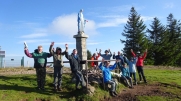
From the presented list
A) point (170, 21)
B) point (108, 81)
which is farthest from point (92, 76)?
point (170, 21)

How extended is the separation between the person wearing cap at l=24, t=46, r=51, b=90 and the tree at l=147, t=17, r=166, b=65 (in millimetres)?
35972

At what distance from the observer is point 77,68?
10625mm

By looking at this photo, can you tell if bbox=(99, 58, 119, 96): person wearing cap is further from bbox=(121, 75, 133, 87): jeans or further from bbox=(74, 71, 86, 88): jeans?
bbox=(121, 75, 133, 87): jeans

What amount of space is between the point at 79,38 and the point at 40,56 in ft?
15.4

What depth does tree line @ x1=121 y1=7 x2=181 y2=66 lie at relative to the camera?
43125 mm

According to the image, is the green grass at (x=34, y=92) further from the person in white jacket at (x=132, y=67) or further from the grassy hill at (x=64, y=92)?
the person in white jacket at (x=132, y=67)

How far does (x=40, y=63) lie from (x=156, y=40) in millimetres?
40765

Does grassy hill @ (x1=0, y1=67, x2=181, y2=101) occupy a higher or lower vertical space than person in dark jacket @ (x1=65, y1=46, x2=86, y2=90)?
lower

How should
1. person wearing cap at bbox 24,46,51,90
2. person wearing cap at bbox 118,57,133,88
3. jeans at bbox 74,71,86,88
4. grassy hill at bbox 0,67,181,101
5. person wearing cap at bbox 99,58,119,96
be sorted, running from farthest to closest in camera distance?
person wearing cap at bbox 118,57,133,88
person wearing cap at bbox 99,58,119,96
jeans at bbox 74,71,86,88
person wearing cap at bbox 24,46,51,90
grassy hill at bbox 0,67,181,101

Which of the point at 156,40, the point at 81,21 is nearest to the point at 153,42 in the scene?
the point at 156,40

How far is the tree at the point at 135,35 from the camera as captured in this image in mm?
42522

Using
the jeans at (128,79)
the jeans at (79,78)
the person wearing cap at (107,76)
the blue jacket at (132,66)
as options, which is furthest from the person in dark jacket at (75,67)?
the blue jacket at (132,66)

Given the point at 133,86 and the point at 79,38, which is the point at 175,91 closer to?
the point at 133,86

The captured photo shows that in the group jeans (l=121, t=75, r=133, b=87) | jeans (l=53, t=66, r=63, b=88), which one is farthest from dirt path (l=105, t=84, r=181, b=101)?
jeans (l=53, t=66, r=63, b=88)
